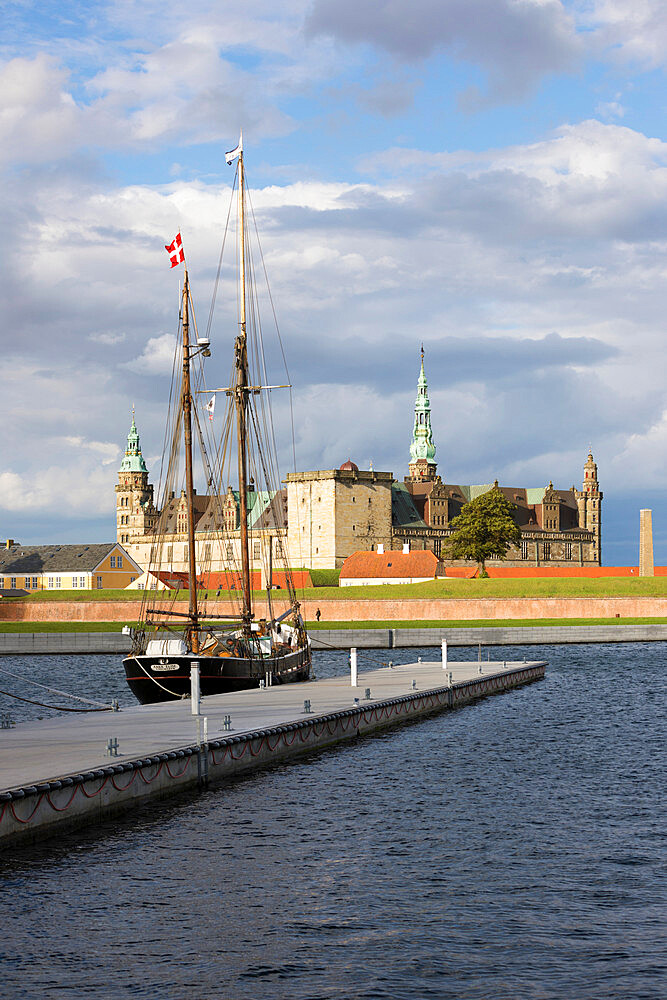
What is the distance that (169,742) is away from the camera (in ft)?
88.9

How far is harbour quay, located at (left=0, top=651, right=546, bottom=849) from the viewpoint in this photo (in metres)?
21.0

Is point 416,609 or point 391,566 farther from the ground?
point 391,566

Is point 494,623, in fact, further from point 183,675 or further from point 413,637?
point 183,675

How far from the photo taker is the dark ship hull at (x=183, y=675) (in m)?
43.6

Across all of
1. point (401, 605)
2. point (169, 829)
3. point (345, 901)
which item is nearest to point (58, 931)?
point (345, 901)

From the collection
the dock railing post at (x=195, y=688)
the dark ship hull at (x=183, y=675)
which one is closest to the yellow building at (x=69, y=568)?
the dark ship hull at (x=183, y=675)

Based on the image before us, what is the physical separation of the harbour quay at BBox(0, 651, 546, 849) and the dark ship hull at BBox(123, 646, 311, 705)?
2.99 feet

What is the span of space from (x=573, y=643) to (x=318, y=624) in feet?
72.9

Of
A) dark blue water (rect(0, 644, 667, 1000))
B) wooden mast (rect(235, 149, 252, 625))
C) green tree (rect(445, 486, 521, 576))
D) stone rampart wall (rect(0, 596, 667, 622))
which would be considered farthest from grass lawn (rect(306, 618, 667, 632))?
dark blue water (rect(0, 644, 667, 1000))

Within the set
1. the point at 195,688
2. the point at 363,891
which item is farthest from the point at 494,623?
the point at 363,891

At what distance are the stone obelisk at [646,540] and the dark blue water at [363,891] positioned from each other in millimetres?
99128

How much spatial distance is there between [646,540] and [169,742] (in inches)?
4188

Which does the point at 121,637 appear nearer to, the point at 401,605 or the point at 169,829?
the point at 401,605

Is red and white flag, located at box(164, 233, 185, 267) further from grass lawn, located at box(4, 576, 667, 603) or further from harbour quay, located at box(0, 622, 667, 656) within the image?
grass lawn, located at box(4, 576, 667, 603)
